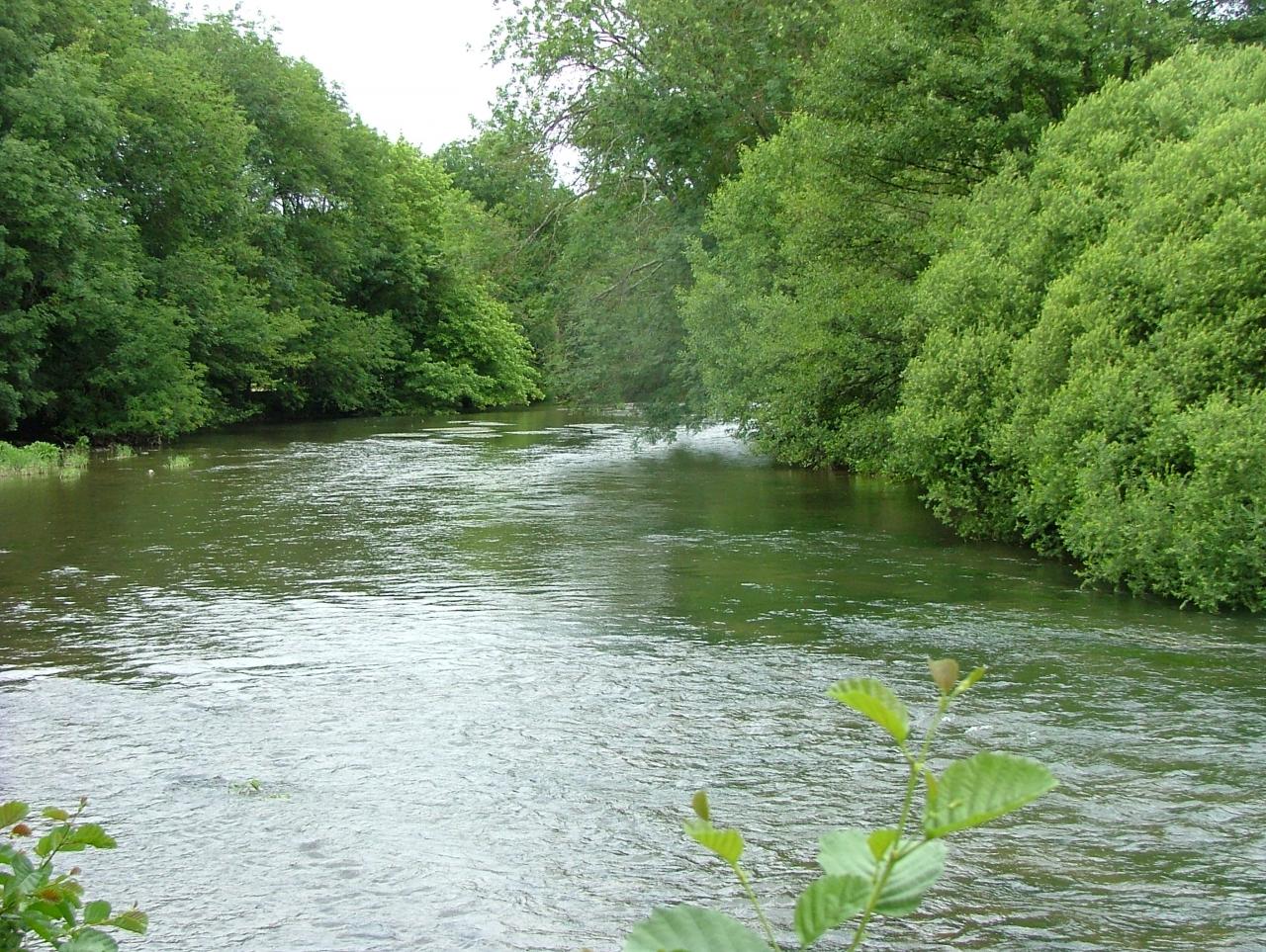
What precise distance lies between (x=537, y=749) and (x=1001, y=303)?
10480 mm

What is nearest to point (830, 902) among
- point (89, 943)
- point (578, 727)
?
point (89, 943)

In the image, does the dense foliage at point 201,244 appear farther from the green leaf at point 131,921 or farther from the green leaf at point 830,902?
the green leaf at point 830,902

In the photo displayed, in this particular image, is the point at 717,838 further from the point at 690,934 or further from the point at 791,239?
the point at 791,239

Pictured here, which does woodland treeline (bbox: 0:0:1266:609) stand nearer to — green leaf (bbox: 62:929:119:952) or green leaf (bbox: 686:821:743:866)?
green leaf (bbox: 62:929:119:952)

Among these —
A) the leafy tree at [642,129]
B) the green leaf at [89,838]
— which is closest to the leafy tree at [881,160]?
the leafy tree at [642,129]

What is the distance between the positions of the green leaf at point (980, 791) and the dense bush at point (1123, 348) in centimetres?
1175

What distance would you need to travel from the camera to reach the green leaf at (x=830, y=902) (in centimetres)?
126

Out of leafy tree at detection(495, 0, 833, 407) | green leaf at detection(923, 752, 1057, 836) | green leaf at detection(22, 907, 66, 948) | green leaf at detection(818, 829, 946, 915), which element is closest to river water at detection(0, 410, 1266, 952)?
green leaf at detection(22, 907, 66, 948)

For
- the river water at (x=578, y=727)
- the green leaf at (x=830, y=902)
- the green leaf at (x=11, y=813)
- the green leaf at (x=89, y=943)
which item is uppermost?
the green leaf at (x=830, y=902)

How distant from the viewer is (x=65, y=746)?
8.36 metres

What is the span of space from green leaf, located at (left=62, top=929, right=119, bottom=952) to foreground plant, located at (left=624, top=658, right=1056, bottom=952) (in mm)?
1782

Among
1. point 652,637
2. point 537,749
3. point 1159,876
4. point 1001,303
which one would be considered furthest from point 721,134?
point 1159,876

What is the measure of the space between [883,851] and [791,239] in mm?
22479

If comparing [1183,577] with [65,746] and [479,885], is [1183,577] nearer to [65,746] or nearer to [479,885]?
[479,885]
